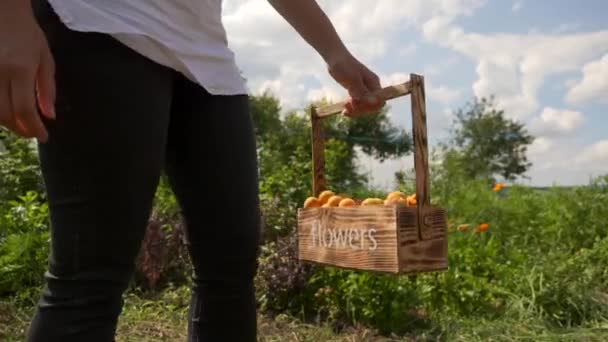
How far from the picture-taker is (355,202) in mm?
2145

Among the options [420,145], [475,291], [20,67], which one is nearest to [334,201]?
[420,145]

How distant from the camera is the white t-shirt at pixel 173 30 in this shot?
1.05 m

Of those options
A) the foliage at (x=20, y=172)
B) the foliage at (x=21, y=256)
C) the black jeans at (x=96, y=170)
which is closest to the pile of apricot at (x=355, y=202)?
the black jeans at (x=96, y=170)

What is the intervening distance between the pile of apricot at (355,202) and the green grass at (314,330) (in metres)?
0.89

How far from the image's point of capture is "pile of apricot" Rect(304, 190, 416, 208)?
1.90 m

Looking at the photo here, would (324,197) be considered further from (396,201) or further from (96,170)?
(96,170)

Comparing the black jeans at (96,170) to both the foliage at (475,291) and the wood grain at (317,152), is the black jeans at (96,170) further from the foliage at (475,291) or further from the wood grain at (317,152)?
the foliage at (475,291)

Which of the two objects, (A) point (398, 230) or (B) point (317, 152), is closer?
(A) point (398, 230)

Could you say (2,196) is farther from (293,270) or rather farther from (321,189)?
(321,189)

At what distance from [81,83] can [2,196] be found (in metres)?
4.04

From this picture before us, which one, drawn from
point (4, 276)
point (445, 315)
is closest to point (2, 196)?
point (4, 276)

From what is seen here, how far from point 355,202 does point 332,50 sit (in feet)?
2.06

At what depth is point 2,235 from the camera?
3.85 meters

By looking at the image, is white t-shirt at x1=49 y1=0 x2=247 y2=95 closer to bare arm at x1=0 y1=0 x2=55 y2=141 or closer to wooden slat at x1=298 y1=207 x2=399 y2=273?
bare arm at x1=0 y1=0 x2=55 y2=141
